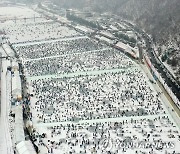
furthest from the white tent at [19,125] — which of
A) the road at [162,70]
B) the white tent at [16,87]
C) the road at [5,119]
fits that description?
the road at [162,70]

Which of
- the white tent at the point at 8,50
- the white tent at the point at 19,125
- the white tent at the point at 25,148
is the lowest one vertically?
the white tent at the point at 25,148

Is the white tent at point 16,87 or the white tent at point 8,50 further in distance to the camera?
the white tent at point 8,50

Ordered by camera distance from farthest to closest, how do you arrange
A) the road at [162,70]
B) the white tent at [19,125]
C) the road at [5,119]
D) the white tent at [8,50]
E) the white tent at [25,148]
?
the white tent at [8,50]
the road at [162,70]
the white tent at [19,125]
the road at [5,119]
the white tent at [25,148]

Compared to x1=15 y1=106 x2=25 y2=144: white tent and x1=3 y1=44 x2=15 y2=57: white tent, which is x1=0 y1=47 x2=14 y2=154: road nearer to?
x1=15 y1=106 x2=25 y2=144: white tent

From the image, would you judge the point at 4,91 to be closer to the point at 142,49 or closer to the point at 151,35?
the point at 142,49

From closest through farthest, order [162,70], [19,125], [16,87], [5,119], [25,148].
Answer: [25,148]
[19,125]
[5,119]
[16,87]
[162,70]

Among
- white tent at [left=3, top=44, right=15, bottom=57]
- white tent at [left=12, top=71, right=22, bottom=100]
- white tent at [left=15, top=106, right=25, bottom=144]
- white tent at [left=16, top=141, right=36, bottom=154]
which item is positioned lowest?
white tent at [left=16, top=141, right=36, bottom=154]

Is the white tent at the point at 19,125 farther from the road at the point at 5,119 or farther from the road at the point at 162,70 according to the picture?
the road at the point at 162,70

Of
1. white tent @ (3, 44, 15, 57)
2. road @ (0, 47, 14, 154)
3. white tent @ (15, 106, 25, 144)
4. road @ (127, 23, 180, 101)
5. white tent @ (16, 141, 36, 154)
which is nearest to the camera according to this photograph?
white tent @ (16, 141, 36, 154)

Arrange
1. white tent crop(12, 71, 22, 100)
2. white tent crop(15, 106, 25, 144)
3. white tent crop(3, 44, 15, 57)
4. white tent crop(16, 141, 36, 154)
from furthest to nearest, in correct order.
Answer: white tent crop(3, 44, 15, 57), white tent crop(12, 71, 22, 100), white tent crop(15, 106, 25, 144), white tent crop(16, 141, 36, 154)

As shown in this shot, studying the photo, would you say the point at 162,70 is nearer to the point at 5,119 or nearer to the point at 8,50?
the point at 5,119

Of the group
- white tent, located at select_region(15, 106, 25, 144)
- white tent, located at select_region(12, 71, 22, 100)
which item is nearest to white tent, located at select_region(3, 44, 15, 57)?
white tent, located at select_region(12, 71, 22, 100)

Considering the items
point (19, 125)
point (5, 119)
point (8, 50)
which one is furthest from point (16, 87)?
point (8, 50)

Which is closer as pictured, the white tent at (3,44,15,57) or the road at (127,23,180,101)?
the road at (127,23,180,101)
